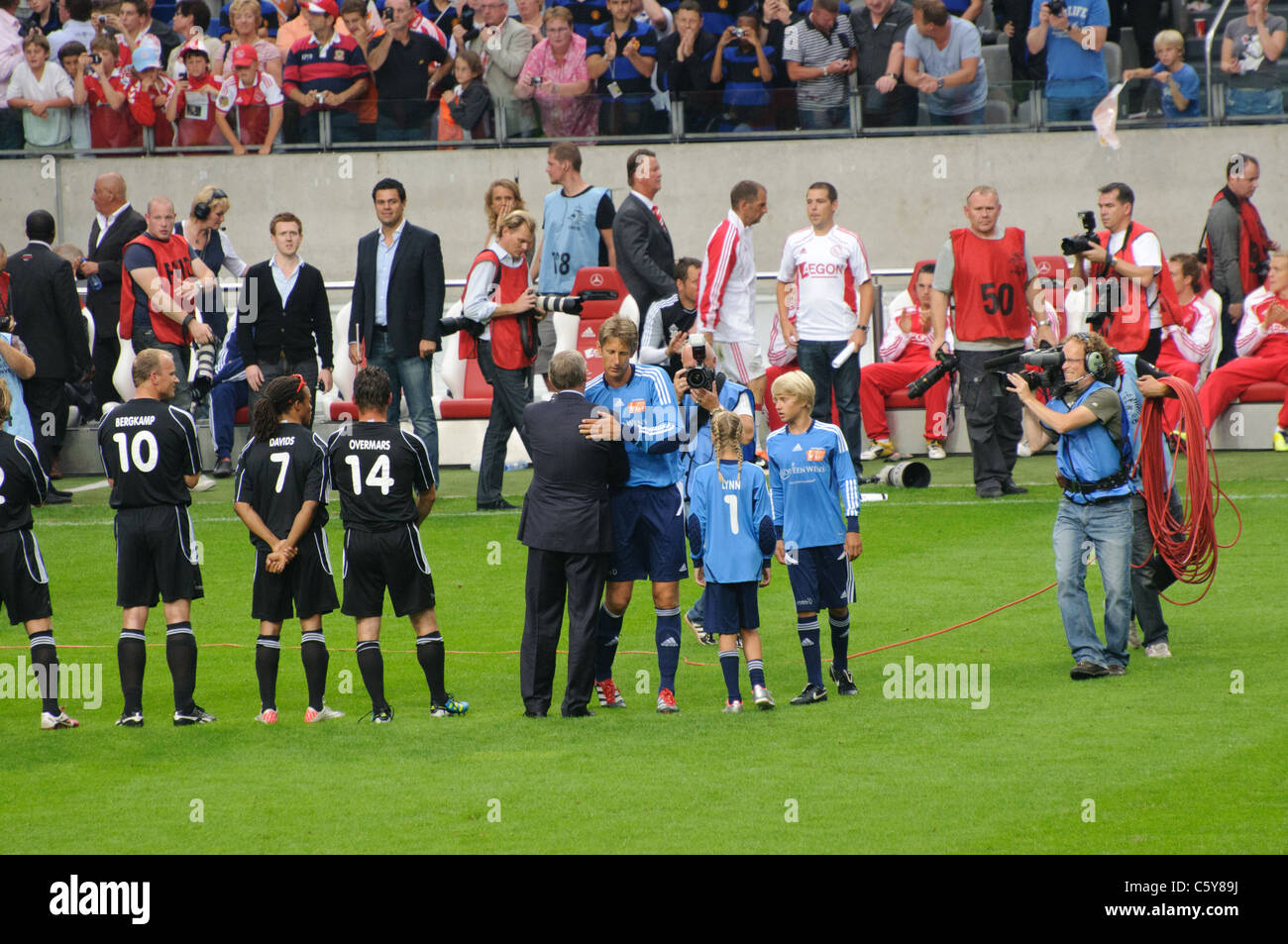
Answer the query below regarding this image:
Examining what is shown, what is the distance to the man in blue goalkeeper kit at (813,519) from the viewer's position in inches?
364

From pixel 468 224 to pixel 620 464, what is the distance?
13.9 meters

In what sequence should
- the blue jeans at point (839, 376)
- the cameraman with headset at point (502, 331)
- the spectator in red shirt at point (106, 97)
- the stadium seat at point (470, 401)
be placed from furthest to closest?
1. the spectator in red shirt at point (106, 97)
2. the stadium seat at point (470, 401)
3. the blue jeans at point (839, 376)
4. the cameraman with headset at point (502, 331)

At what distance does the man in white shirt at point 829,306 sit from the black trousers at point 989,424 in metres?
1.00

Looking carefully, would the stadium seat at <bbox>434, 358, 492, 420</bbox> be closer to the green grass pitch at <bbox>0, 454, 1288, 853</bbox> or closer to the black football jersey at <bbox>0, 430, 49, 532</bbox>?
the green grass pitch at <bbox>0, 454, 1288, 853</bbox>

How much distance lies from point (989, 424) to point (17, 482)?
8.48 meters

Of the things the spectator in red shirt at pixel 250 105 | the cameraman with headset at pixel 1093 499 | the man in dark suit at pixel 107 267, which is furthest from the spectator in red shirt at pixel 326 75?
the cameraman with headset at pixel 1093 499

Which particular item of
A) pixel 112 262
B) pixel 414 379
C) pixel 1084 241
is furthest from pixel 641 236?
pixel 112 262

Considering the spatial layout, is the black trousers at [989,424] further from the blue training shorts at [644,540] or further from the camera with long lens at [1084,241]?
the blue training shorts at [644,540]

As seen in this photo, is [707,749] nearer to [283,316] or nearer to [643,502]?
[643,502]

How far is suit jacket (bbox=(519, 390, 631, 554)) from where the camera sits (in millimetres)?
8938

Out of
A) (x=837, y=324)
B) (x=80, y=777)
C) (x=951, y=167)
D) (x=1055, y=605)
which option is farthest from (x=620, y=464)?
(x=951, y=167)

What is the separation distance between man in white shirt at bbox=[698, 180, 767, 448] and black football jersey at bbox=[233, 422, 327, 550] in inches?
194

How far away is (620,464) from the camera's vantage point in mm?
9125

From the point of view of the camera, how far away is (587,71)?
20.9 m
